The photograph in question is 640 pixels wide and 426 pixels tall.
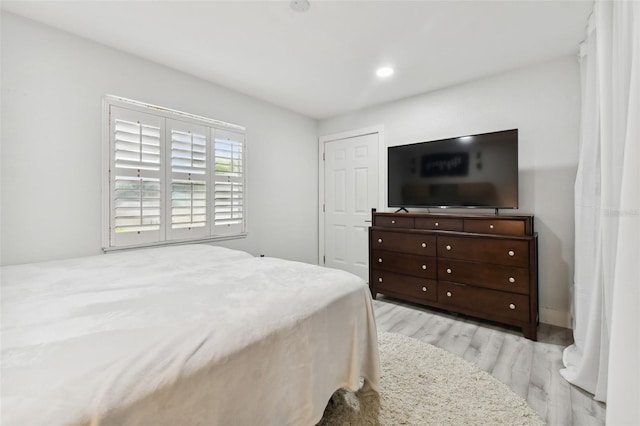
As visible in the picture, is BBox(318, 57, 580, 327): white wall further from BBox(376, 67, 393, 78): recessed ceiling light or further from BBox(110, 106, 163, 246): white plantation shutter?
BBox(110, 106, 163, 246): white plantation shutter

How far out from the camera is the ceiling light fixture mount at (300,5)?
184cm

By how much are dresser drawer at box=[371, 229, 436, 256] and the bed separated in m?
1.57

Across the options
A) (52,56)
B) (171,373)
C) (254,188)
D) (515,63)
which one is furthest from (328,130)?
(171,373)

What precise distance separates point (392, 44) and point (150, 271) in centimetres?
248

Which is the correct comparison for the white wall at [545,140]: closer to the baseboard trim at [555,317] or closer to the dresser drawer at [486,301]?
the baseboard trim at [555,317]

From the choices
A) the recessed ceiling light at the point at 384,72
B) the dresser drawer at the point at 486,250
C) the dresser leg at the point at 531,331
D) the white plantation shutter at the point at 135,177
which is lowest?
the dresser leg at the point at 531,331

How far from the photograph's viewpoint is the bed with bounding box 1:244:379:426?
2.17 feet

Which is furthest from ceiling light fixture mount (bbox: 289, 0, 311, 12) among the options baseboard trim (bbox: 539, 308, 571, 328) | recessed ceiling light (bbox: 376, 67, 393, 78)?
baseboard trim (bbox: 539, 308, 571, 328)

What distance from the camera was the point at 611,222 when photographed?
1362 millimetres

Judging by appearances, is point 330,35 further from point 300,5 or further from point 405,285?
point 405,285

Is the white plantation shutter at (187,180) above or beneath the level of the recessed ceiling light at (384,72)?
beneath

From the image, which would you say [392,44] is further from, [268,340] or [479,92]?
[268,340]

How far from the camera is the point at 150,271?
1.63 m

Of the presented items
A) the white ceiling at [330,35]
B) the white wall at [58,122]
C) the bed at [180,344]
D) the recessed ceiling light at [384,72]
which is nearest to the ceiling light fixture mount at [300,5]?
the white ceiling at [330,35]
